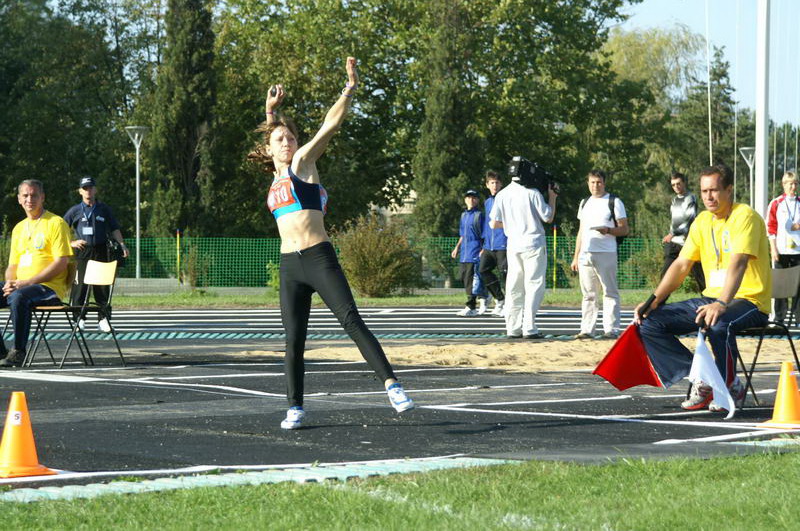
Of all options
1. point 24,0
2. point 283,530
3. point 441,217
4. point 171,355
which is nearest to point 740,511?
point 283,530

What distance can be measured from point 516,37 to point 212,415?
44.0 metres

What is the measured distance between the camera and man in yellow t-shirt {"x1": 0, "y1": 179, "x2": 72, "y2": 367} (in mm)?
12734

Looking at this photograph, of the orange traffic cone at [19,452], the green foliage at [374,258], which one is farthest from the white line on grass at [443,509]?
the green foliage at [374,258]

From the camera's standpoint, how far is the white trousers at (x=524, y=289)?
16.3 m

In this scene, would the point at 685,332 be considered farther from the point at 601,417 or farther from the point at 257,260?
the point at 257,260

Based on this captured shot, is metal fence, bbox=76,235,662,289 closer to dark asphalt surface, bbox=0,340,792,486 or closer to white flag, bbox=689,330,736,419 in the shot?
dark asphalt surface, bbox=0,340,792,486

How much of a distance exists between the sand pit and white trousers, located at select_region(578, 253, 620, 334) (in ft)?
2.33

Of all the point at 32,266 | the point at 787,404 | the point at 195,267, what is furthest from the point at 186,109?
the point at 787,404

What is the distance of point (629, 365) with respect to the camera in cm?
940

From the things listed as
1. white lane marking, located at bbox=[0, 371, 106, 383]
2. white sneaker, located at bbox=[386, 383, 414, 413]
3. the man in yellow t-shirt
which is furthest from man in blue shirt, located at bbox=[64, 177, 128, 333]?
white sneaker, located at bbox=[386, 383, 414, 413]

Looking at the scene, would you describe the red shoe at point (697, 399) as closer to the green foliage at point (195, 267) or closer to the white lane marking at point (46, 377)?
the white lane marking at point (46, 377)

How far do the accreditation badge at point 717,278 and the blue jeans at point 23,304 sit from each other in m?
6.47

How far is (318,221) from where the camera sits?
8.39 metres

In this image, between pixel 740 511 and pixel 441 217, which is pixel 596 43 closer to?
pixel 441 217
